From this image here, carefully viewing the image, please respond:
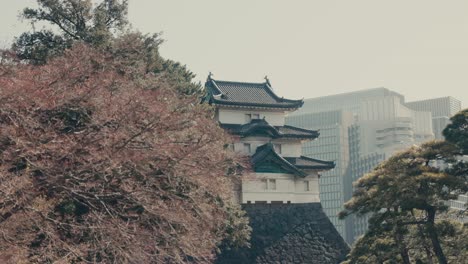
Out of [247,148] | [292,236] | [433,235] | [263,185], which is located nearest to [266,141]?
[247,148]

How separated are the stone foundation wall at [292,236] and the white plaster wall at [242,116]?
606 cm

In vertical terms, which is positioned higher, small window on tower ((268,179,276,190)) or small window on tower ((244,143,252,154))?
small window on tower ((244,143,252,154))

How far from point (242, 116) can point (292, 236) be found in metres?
8.46

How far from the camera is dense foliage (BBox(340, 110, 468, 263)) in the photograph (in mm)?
24750

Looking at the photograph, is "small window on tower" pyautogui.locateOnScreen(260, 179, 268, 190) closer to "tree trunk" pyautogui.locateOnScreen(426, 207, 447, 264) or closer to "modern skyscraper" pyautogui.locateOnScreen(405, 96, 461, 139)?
"tree trunk" pyautogui.locateOnScreen(426, 207, 447, 264)

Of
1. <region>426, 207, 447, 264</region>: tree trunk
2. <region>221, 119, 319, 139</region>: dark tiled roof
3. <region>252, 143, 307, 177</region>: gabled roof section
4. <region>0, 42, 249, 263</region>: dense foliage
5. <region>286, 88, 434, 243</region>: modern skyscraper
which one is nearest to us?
<region>0, 42, 249, 263</region>: dense foliage

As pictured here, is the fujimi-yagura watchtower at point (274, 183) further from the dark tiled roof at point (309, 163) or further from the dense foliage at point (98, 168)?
the dense foliage at point (98, 168)

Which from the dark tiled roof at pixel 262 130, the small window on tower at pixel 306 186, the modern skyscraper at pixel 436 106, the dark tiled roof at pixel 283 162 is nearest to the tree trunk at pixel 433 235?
the dark tiled roof at pixel 283 162

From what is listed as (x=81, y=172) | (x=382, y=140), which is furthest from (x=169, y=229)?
(x=382, y=140)

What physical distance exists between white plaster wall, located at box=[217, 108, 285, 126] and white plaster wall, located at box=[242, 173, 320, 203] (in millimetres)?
4252

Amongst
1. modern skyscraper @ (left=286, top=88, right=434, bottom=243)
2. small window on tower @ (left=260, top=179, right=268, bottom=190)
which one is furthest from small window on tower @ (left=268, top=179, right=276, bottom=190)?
modern skyscraper @ (left=286, top=88, right=434, bottom=243)

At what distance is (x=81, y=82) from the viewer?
2022 centimetres

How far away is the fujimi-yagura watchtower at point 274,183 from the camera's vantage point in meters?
36.1

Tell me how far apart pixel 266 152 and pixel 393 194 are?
13.7 m
